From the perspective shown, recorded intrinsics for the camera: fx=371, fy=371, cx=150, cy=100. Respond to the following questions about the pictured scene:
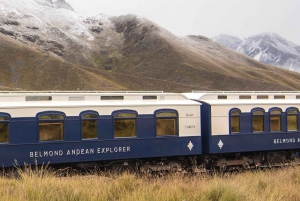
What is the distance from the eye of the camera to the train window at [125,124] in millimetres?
13281

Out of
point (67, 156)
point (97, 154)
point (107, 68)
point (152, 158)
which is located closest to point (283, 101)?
point (152, 158)

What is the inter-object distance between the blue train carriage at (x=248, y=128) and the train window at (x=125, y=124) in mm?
3201

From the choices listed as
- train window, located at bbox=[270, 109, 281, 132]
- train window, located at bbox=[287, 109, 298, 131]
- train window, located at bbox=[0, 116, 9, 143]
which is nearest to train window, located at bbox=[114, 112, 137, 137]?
train window, located at bbox=[0, 116, 9, 143]

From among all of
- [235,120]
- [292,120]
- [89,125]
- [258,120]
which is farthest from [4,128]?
[292,120]

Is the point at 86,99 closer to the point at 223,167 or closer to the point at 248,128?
the point at 223,167

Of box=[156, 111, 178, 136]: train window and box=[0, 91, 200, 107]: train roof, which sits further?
box=[156, 111, 178, 136]: train window

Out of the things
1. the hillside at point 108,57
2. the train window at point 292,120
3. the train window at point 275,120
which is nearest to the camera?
the train window at point 275,120

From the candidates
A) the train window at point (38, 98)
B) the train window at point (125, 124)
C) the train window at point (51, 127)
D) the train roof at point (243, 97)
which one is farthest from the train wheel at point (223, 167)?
the train window at point (38, 98)

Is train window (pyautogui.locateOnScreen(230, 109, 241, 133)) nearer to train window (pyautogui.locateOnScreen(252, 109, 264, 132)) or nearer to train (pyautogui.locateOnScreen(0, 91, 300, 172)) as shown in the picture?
train (pyautogui.locateOnScreen(0, 91, 300, 172))

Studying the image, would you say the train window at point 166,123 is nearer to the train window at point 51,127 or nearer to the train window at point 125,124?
the train window at point 125,124

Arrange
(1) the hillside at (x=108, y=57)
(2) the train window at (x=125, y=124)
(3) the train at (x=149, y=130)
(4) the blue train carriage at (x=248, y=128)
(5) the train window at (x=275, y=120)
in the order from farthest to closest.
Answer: (1) the hillside at (x=108, y=57)
(5) the train window at (x=275, y=120)
(4) the blue train carriage at (x=248, y=128)
(2) the train window at (x=125, y=124)
(3) the train at (x=149, y=130)

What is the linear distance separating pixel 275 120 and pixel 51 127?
9501mm

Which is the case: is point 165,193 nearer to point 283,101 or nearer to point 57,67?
point 283,101

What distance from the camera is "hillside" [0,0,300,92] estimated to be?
74.2m
